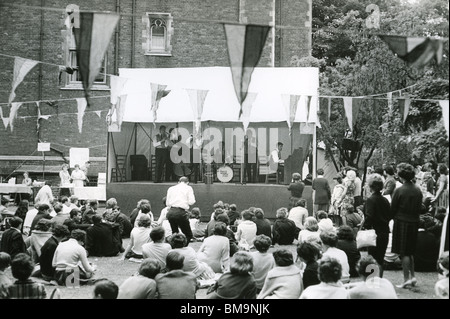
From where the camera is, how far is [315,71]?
1728 cm

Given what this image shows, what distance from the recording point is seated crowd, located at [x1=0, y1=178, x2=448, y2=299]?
19.6 ft

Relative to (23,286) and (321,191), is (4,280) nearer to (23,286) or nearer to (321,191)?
(23,286)

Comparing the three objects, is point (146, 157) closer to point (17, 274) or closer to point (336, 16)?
point (17, 274)

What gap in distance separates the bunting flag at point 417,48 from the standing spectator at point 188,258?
4.05 m

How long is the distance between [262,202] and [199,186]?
6.85 feet

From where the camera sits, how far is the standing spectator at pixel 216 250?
9.22 m

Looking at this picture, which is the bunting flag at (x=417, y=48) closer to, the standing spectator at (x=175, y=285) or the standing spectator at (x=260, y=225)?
the standing spectator at (x=175, y=285)

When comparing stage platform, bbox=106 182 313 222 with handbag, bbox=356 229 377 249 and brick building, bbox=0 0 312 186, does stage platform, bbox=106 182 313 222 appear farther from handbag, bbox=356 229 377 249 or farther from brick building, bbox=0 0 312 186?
handbag, bbox=356 229 377 249

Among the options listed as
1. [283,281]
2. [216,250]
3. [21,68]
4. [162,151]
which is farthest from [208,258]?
[162,151]

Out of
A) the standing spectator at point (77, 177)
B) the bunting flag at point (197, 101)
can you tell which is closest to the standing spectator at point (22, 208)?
the bunting flag at point (197, 101)

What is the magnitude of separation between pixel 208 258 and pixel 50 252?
2.57 meters

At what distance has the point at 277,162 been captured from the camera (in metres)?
18.0

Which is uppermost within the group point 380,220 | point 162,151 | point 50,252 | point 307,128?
point 307,128
